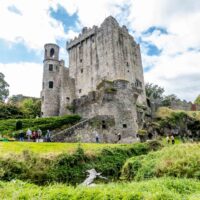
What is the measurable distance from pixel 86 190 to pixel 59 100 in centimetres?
3414

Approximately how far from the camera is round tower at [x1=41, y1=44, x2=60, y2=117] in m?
40.4

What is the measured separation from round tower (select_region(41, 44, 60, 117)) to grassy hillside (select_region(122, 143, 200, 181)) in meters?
26.4

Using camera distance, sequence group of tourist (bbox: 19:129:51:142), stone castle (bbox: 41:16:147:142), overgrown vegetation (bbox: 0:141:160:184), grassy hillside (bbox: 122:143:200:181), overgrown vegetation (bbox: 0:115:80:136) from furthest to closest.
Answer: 1. stone castle (bbox: 41:16:147:142)
2. overgrown vegetation (bbox: 0:115:80:136)
3. group of tourist (bbox: 19:129:51:142)
4. overgrown vegetation (bbox: 0:141:160:184)
5. grassy hillside (bbox: 122:143:200:181)

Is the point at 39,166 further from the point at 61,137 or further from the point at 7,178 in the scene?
the point at 61,137

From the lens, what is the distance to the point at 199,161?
12531mm

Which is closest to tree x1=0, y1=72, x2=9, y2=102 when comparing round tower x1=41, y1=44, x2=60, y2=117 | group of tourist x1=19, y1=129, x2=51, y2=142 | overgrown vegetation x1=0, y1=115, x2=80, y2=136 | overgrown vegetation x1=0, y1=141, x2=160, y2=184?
round tower x1=41, y1=44, x2=60, y2=117

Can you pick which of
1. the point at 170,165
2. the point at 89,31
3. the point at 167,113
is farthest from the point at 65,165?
the point at 89,31

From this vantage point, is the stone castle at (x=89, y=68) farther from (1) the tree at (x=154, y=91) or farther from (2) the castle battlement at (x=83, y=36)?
(1) the tree at (x=154, y=91)

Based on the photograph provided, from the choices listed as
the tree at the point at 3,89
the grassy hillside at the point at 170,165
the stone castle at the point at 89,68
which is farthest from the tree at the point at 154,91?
the grassy hillside at the point at 170,165

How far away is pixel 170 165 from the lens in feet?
42.3

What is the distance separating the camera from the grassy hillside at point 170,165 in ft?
40.9

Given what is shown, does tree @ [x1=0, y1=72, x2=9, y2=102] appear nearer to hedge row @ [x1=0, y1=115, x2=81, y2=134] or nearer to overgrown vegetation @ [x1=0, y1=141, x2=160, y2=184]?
hedge row @ [x1=0, y1=115, x2=81, y2=134]

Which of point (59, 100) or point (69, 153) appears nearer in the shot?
point (69, 153)

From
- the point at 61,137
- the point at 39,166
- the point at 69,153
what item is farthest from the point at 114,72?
the point at 39,166
